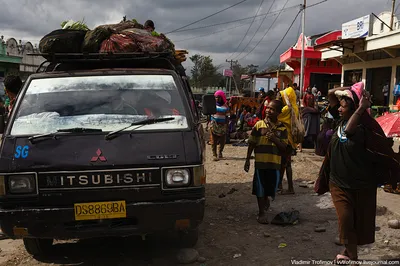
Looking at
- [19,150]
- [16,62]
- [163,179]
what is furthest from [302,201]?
[16,62]

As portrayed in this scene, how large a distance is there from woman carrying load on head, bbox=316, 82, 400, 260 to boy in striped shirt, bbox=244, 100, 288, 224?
4.39 feet

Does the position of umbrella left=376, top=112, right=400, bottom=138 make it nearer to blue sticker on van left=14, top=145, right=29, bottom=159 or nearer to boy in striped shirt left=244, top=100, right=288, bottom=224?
boy in striped shirt left=244, top=100, right=288, bottom=224

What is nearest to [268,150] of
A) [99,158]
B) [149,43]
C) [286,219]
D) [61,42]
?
[286,219]

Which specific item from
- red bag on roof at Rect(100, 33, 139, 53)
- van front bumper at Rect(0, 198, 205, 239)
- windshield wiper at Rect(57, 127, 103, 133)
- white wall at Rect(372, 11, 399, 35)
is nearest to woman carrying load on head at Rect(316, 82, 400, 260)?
van front bumper at Rect(0, 198, 205, 239)

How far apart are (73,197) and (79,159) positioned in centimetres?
32

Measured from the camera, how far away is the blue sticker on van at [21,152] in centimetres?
329

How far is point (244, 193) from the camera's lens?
6.64 meters

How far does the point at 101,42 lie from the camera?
4598 millimetres

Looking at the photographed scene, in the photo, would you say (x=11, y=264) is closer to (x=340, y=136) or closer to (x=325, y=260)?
(x=325, y=260)

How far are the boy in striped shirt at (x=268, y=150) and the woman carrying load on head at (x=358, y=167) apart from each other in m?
1.34

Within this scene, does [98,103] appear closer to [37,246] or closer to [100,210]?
[100,210]

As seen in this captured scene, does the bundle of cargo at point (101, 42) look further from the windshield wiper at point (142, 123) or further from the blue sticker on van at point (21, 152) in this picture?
the blue sticker on van at point (21, 152)

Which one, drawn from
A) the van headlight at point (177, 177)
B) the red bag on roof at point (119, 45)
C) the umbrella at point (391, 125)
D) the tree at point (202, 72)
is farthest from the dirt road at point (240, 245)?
the tree at point (202, 72)

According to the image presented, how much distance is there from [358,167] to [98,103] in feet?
8.22
